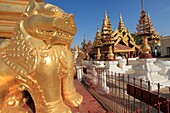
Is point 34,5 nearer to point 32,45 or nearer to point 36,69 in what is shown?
point 32,45

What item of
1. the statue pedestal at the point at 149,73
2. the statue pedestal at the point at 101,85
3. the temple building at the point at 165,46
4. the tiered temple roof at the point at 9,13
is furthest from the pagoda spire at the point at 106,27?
the tiered temple roof at the point at 9,13

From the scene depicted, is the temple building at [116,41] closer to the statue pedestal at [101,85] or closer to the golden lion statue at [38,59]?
the statue pedestal at [101,85]

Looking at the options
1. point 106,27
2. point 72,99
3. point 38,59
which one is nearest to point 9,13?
point 38,59

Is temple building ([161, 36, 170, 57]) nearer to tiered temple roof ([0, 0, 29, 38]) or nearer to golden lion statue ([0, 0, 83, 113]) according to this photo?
tiered temple roof ([0, 0, 29, 38])

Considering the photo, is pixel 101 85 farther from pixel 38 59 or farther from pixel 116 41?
pixel 116 41

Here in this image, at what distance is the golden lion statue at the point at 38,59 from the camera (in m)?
1.04

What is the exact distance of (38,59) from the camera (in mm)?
1038

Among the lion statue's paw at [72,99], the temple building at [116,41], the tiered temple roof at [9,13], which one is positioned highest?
the temple building at [116,41]

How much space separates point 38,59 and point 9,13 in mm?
890

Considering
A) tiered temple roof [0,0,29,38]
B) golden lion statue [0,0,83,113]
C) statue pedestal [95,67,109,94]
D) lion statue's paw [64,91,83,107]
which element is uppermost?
tiered temple roof [0,0,29,38]

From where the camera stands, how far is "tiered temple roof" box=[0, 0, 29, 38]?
→ 61.9 inches

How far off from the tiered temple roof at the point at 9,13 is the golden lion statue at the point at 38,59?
554 millimetres

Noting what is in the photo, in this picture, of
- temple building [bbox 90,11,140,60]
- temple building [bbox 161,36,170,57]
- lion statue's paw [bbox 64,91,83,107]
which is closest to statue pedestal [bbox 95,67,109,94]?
lion statue's paw [bbox 64,91,83,107]

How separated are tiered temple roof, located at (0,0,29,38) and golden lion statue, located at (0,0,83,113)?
1.82 ft
